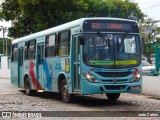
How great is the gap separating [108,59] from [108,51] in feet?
0.90

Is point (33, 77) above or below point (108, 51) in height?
below

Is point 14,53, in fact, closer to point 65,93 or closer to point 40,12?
point 65,93

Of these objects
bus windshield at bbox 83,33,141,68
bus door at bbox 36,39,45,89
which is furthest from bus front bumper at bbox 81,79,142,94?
bus door at bbox 36,39,45,89

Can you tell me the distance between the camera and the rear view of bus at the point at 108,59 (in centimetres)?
1318

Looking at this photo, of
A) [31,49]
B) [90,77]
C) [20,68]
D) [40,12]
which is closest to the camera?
[90,77]

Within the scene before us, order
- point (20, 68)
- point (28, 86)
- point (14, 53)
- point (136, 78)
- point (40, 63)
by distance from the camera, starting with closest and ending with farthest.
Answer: point (136, 78) → point (40, 63) → point (28, 86) → point (20, 68) → point (14, 53)

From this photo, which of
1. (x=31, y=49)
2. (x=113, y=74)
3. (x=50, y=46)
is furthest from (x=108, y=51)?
(x=31, y=49)

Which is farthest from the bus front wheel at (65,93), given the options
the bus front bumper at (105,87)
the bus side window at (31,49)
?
the bus side window at (31,49)

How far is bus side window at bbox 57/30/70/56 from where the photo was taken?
14570 mm

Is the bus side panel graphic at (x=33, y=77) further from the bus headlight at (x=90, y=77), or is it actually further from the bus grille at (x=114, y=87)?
the bus grille at (x=114, y=87)

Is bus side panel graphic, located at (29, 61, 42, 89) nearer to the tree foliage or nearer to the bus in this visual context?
the bus

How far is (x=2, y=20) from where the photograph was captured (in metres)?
38.7

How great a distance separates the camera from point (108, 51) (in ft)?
43.7

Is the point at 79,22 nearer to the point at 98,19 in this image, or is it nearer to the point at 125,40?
the point at 98,19
